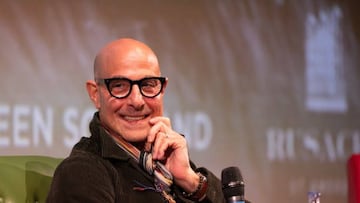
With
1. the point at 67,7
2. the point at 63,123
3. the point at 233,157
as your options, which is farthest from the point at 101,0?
the point at 233,157

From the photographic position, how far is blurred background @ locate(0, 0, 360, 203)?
9.39 ft

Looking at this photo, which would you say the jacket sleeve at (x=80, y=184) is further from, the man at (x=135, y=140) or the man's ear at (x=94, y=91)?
the man's ear at (x=94, y=91)

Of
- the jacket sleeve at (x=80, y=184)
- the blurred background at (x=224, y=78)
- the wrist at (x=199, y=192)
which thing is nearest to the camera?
the jacket sleeve at (x=80, y=184)

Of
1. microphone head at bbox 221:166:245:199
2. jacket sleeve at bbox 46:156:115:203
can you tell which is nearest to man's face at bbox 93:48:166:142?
jacket sleeve at bbox 46:156:115:203

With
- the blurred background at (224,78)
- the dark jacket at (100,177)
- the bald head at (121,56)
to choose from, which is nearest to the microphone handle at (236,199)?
the dark jacket at (100,177)

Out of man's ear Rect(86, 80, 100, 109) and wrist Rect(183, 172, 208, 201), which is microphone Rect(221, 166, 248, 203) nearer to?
wrist Rect(183, 172, 208, 201)

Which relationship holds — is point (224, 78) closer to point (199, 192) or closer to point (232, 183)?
point (199, 192)

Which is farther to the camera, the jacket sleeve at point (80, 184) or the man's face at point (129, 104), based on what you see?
the man's face at point (129, 104)

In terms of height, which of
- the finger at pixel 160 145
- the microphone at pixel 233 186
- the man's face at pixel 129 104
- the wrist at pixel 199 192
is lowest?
the wrist at pixel 199 192

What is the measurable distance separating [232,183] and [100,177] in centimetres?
34

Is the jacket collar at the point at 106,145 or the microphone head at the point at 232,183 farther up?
the jacket collar at the point at 106,145

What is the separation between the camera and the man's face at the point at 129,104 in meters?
1.92

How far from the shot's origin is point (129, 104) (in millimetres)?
1928

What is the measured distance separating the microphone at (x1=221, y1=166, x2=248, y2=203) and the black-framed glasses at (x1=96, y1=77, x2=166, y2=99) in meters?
0.34
